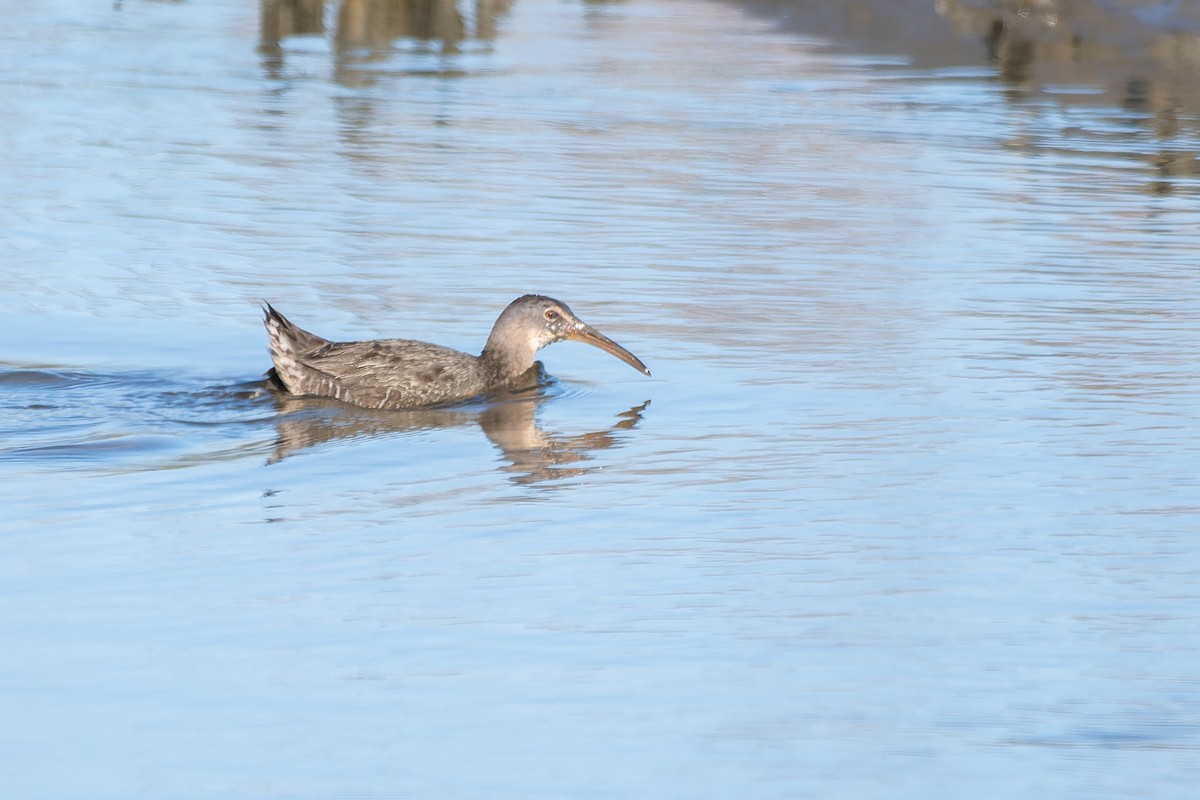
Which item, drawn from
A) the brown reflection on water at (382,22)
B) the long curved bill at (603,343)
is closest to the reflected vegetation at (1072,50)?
the brown reflection on water at (382,22)

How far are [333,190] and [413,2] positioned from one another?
15083 millimetres

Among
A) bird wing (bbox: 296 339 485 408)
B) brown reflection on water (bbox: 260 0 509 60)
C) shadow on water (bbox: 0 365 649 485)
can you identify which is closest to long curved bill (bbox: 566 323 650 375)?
shadow on water (bbox: 0 365 649 485)

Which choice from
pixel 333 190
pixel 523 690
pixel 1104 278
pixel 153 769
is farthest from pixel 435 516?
pixel 333 190

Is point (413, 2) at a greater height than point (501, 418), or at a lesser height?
greater

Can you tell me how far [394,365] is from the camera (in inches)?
454

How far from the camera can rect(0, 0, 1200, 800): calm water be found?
6.45 meters

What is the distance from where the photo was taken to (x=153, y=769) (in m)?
6.10

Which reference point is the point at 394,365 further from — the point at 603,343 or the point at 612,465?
the point at 612,465

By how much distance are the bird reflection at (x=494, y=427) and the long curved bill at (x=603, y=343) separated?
15.6 inches

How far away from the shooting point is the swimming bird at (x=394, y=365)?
11.4m

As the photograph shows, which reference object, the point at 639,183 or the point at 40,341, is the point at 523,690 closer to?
the point at 40,341

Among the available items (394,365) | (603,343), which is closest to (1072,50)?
(603,343)

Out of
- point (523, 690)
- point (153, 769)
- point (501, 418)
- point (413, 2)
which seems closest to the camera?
point (153, 769)

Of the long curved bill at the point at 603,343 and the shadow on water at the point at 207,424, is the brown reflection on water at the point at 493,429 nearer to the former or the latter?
the shadow on water at the point at 207,424
